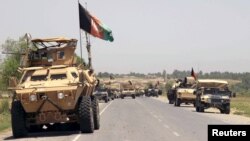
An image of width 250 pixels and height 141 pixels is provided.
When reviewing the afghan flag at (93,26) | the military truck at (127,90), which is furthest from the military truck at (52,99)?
the military truck at (127,90)

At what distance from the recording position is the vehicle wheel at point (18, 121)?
901 inches

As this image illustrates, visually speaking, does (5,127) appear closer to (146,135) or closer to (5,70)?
(146,135)

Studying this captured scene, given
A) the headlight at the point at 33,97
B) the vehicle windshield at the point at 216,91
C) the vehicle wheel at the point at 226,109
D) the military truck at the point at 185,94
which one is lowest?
the vehicle wheel at the point at 226,109

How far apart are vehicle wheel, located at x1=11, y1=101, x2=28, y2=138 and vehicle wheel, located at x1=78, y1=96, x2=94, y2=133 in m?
2.07

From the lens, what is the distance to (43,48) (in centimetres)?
2638

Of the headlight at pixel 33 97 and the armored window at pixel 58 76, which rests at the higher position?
the armored window at pixel 58 76

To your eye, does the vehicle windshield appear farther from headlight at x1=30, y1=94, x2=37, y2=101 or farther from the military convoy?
headlight at x1=30, y1=94, x2=37, y2=101

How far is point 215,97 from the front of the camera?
142ft

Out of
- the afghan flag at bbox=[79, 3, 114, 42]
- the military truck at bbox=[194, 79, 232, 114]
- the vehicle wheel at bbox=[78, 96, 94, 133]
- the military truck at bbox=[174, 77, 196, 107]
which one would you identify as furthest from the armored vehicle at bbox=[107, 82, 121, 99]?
the vehicle wheel at bbox=[78, 96, 94, 133]

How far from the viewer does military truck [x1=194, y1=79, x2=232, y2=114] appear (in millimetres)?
43125

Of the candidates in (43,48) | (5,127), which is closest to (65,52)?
(43,48)

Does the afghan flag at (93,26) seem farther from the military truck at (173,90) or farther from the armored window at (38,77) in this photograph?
the military truck at (173,90)

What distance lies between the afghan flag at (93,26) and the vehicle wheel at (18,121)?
6.73 metres

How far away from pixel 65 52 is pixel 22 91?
3.73 m
